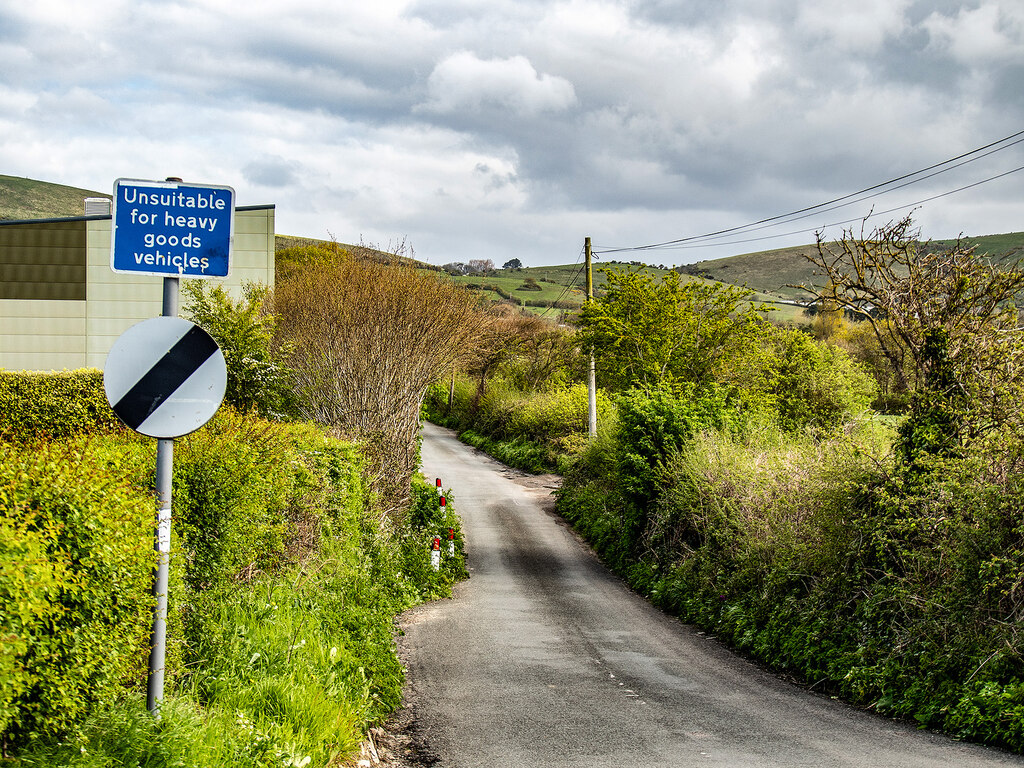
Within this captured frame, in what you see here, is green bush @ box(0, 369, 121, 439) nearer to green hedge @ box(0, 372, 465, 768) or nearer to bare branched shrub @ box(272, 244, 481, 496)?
bare branched shrub @ box(272, 244, 481, 496)

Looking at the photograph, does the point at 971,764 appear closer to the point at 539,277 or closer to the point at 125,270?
the point at 125,270

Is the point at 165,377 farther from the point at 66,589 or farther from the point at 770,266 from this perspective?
the point at 770,266

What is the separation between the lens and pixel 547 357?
5047 centimetres

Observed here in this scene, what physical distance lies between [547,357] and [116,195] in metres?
45.8

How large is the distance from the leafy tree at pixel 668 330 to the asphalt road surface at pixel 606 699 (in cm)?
1001

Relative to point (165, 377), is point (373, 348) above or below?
above

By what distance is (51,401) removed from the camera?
19281mm

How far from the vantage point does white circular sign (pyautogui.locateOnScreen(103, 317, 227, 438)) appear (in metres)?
4.56

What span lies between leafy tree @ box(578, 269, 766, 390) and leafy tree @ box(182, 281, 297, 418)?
11.7 meters

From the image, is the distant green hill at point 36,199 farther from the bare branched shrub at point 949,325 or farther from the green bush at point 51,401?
the bare branched shrub at point 949,325

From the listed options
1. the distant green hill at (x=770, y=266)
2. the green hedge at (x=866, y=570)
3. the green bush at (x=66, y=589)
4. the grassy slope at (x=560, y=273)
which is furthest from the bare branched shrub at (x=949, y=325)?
the distant green hill at (x=770, y=266)

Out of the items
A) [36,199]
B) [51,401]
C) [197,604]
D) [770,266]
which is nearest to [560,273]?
[770,266]

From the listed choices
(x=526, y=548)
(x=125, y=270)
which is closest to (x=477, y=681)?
(x=125, y=270)

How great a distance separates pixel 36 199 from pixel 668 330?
117 meters
